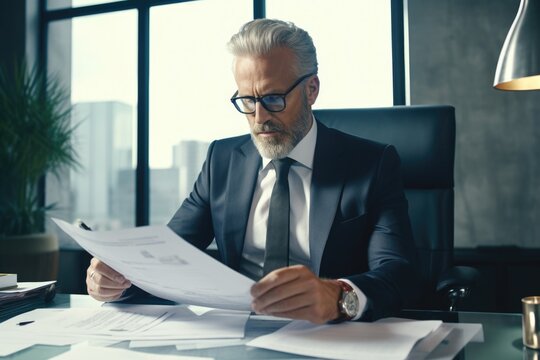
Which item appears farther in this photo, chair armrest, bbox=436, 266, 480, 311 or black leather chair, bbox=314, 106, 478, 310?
black leather chair, bbox=314, 106, 478, 310

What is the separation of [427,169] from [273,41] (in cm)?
62

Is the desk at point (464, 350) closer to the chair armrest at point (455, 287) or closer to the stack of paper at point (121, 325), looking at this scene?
the stack of paper at point (121, 325)

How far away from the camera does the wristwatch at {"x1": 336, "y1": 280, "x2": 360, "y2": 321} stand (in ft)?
2.92

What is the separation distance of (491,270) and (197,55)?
90.2 inches

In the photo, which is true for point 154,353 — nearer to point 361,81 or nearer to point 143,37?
point 361,81

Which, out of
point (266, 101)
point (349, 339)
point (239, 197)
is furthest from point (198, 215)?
point (349, 339)

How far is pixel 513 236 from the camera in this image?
2758 mm

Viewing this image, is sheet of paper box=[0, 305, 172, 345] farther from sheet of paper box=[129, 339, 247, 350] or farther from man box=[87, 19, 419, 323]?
man box=[87, 19, 419, 323]

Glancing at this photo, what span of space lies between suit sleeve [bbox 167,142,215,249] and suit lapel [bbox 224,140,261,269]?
11 cm

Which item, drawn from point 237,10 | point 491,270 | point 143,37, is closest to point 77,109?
point 143,37

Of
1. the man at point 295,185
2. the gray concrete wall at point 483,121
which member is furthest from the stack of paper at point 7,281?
the gray concrete wall at point 483,121

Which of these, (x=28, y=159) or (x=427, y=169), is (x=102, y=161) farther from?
(x=427, y=169)

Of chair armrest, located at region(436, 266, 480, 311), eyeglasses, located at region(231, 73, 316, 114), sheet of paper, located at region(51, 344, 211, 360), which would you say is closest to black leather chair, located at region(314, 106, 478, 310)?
chair armrest, located at region(436, 266, 480, 311)

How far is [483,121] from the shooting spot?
9.14 feet
